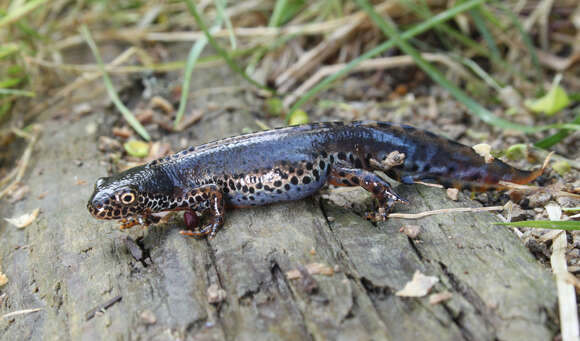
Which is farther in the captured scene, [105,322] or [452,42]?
[452,42]

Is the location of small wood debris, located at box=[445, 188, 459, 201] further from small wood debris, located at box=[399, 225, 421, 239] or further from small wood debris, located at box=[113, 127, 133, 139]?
small wood debris, located at box=[113, 127, 133, 139]

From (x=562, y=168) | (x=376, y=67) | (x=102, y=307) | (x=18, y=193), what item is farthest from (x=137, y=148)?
(x=562, y=168)

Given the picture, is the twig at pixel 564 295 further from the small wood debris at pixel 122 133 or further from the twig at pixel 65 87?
the twig at pixel 65 87

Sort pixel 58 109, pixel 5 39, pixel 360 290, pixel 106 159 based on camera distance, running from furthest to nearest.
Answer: pixel 5 39 < pixel 58 109 < pixel 106 159 < pixel 360 290

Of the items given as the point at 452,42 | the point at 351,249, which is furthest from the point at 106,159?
the point at 452,42

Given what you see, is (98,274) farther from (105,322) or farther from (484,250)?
(484,250)

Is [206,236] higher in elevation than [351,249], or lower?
lower
